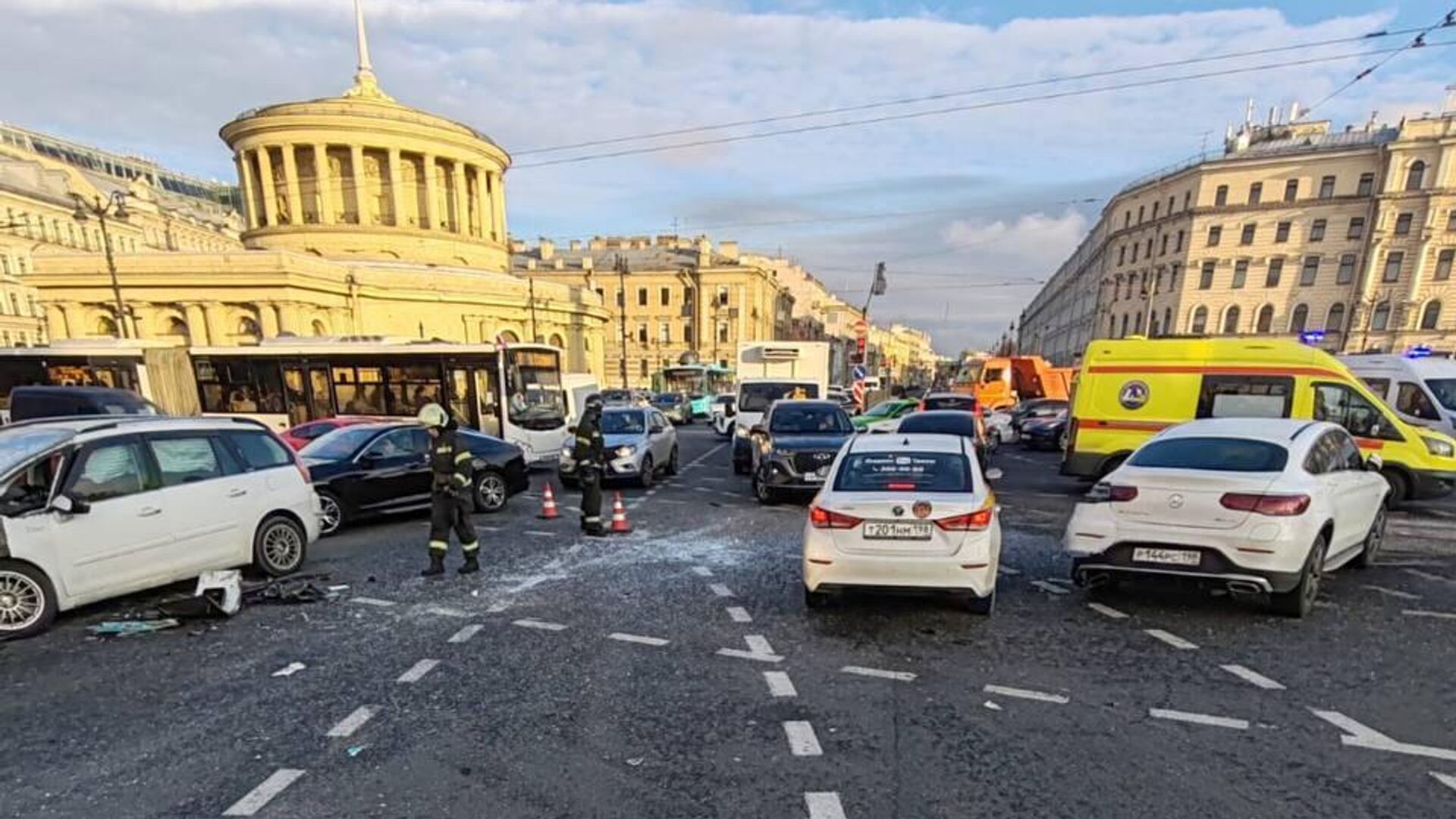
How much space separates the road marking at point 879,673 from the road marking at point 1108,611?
2.46m

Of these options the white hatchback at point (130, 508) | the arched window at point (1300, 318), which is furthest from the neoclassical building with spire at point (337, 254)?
the arched window at point (1300, 318)

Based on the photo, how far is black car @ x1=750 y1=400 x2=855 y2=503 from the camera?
10359mm

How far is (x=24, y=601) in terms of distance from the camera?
509 cm

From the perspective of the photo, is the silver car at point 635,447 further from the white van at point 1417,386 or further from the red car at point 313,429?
the white van at point 1417,386

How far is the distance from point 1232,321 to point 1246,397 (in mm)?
66475

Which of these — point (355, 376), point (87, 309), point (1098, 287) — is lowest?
point (355, 376)

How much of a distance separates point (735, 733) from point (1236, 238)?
77.4 meters

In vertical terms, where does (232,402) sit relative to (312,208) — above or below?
below

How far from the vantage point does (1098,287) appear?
256ft

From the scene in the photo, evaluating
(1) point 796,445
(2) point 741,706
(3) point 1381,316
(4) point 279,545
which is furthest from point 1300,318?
(4) point 279,545

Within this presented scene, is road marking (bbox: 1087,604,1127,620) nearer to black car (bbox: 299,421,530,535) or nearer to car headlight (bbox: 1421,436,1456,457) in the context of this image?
car headlight (bbox: 1421,436,1456,457)

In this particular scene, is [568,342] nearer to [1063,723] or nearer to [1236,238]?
[1063,723]

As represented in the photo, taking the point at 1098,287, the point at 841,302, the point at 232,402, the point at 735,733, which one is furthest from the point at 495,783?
the point at 841,302

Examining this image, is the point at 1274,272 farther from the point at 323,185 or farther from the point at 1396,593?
the point at 323,185
